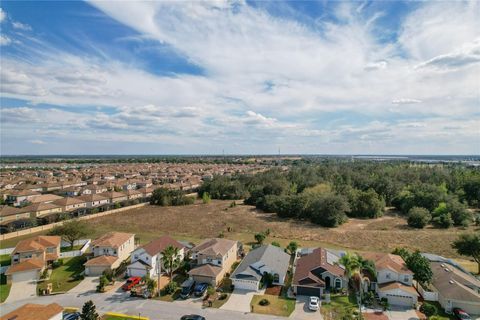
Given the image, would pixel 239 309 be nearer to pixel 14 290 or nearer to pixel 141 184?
pixel 14 290

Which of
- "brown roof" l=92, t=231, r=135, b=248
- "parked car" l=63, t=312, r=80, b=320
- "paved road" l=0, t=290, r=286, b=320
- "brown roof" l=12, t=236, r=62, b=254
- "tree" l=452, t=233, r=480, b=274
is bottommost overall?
"paved road" l=0, t=290, r=286, b=320

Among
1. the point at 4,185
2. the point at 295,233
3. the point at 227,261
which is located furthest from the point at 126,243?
the point at 4,185

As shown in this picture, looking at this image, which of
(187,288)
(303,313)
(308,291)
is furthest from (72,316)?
(308,291)

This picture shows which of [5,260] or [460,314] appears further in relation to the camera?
[5,260]

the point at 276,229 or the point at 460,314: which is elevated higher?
the point at 460,314

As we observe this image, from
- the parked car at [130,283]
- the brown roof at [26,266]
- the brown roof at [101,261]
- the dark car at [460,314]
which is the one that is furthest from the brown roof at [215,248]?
the dark car at [460,314]

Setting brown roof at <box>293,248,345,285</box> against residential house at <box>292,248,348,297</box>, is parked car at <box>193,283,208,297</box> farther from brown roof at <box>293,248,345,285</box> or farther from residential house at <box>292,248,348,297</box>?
brown roof at <box>293,248,345,285</box>

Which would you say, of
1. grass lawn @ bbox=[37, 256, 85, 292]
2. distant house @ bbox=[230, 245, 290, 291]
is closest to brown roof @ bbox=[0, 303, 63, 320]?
grass lawn @ bbox=[37, 256, 85, 292]

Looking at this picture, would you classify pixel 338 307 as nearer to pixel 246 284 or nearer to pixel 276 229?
pixel 246 284
